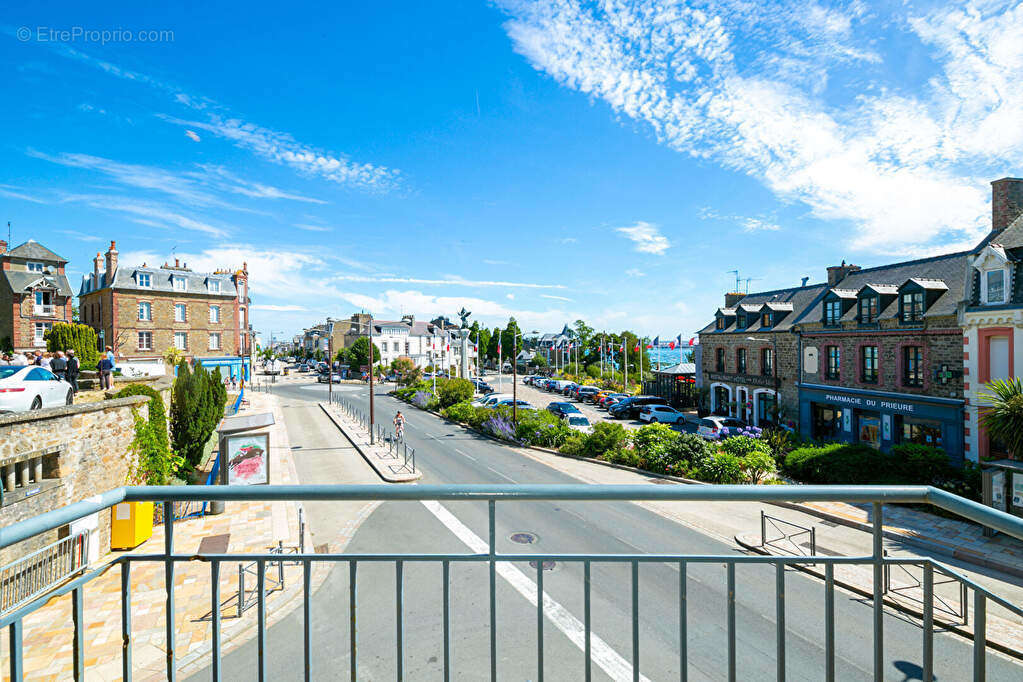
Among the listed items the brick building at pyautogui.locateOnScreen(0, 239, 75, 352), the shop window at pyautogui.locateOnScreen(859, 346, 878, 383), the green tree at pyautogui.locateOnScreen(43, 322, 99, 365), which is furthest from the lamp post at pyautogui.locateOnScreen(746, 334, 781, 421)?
the brick building at pyautogui.locateOnScreen(0, 239, 75, 352)

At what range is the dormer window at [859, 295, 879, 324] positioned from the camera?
22.6 metres

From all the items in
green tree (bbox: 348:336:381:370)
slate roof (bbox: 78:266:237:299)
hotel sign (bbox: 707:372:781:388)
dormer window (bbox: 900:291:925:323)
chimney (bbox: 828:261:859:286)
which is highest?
slate roof (bbox: 78:266:237:299)

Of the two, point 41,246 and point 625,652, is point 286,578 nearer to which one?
point 625,652

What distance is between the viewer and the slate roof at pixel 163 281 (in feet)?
133

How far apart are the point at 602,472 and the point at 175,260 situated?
45.4 metres

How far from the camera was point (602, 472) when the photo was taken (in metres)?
19.9

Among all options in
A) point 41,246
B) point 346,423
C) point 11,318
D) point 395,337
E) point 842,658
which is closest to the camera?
point 842,658

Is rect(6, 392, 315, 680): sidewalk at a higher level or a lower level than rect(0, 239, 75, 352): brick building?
lower

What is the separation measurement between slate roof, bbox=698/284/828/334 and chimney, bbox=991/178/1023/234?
8.83m

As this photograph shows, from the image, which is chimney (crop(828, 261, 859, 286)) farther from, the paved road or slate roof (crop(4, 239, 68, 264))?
slate roof (crop(4, 239, 68, 264))

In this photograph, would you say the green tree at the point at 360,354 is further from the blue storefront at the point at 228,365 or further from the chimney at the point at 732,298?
→ the chimney at the point at 732,298

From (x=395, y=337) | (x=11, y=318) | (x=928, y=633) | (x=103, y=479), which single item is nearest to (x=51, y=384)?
(x=103, y=479)

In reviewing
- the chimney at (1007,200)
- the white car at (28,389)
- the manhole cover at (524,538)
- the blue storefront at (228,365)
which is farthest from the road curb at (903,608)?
the blue storefront at (228,365)

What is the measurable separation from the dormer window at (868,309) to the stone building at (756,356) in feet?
14.1
